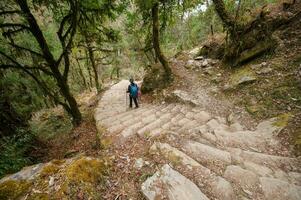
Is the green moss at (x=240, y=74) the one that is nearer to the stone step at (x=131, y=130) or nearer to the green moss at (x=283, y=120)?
the green moss at (x=283, y=120)

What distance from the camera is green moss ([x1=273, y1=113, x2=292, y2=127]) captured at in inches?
206

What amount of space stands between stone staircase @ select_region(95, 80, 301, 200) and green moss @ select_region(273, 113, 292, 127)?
122 millimetres

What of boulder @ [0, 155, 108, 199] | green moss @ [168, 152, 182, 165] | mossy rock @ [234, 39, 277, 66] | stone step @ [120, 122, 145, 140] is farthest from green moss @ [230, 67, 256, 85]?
boulder @ [0, 155, 108, 199]

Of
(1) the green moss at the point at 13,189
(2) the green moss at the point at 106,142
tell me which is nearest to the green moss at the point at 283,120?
(2) the green moss at the point at 106,142

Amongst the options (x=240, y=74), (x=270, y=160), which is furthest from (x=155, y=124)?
(x=240, y=74)

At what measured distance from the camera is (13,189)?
2.90m

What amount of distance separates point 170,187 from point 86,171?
152 cm

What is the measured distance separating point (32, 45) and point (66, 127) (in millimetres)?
7076

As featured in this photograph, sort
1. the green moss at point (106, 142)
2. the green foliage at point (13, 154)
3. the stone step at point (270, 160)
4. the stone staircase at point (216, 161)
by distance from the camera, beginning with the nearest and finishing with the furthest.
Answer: the stone staircase at point (216, 161) → the stone step at point (270, 160) → the green foliage at point (13, 154) → the green moss at point (106, 142)

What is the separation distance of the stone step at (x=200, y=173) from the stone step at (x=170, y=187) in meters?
0.23

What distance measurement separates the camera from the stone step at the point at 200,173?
332 cm

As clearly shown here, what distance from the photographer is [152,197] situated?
3121 mm

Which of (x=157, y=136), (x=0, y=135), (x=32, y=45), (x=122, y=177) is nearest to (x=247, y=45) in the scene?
(x=157, y=136)

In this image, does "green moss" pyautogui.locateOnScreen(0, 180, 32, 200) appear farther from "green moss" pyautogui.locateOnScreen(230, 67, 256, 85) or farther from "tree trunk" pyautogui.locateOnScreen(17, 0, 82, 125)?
"green moss" pyautogui.locateOnScreen(230, 67, 256, 85)
